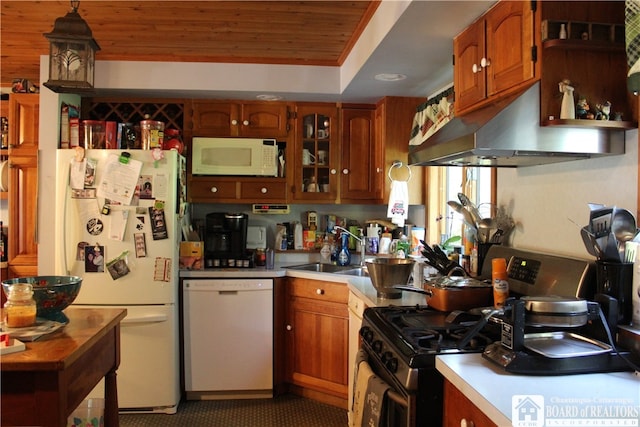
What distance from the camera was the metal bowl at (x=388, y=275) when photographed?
2.41 metres

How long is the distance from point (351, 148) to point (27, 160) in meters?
2.38

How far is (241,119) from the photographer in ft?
12.1

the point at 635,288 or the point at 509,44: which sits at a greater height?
the point at 509,44

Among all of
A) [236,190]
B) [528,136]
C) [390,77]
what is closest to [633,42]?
[528,136]

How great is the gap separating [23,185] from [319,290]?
2.34 m

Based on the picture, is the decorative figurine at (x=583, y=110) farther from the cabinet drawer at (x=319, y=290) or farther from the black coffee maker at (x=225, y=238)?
the black coffee maker at (x=225, y=238)

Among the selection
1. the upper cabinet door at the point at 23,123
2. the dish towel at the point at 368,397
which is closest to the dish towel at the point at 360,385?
the dish towel at the point at 368,397

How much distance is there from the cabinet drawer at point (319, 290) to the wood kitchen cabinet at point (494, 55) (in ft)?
4.39

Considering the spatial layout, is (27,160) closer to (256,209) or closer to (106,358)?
(256,209)

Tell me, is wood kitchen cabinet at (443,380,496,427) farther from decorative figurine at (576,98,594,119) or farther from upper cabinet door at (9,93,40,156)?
upper cabinet door at (9,93,40,156)

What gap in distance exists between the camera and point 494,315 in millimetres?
1563

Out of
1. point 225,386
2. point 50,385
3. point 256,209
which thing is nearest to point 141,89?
point 256,209
